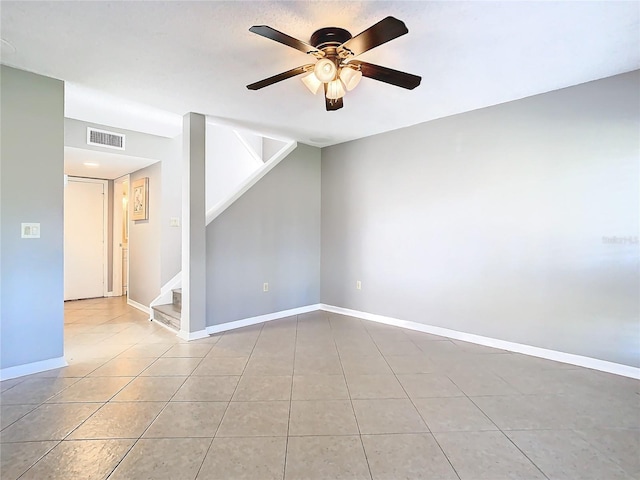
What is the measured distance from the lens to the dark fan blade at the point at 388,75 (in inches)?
78.9

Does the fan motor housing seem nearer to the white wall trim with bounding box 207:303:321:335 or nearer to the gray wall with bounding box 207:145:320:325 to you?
the gray wall with bounding box 207:145:320:325

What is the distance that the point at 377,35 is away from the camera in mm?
1660

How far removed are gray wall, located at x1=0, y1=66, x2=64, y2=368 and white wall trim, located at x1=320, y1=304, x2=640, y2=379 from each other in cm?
345

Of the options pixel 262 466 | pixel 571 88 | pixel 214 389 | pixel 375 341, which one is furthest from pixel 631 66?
pixel 214 389

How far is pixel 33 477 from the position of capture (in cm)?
151

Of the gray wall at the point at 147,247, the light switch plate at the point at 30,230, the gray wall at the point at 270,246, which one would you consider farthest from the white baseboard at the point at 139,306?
the light switch plate at the point at 30,230

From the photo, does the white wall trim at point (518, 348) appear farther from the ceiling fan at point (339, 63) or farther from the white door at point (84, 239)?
the white door at point (84, 239)

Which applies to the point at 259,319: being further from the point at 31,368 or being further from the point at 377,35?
the point at 377,35

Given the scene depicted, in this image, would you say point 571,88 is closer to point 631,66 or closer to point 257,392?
point 631,66

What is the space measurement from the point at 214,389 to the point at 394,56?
2820 millimetres

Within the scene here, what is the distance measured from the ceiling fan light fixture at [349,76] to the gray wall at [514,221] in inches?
75.1

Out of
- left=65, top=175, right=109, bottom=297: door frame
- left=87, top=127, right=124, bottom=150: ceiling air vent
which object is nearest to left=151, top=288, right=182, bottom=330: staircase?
left=87, top=127, right=124, bottom=150: ceiling air vent

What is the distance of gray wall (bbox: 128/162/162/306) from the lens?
4695 mm

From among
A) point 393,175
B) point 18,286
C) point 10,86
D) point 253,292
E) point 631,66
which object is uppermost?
point 631,66
